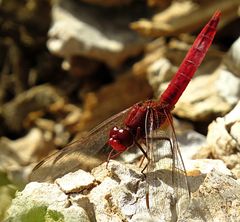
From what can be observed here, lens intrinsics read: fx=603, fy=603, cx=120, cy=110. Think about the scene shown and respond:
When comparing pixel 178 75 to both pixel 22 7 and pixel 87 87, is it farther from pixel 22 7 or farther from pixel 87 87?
pixel 22 7

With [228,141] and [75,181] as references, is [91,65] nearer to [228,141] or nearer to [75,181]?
[228,141]

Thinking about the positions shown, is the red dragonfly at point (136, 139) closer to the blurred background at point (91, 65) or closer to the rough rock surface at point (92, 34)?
the blurred background at point (91, 65)

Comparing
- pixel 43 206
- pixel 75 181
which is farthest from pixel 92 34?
pixel 43 206

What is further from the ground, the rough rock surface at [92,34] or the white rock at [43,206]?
the rough rock surface at [92,34]

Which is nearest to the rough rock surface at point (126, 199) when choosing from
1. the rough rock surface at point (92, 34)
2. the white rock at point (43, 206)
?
the white rock at point (43, 206)

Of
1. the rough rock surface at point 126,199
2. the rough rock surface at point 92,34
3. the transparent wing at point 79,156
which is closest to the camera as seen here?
the rough rock surface at point 126,199

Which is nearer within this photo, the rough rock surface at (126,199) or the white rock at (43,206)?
the white rock at (43,206)
